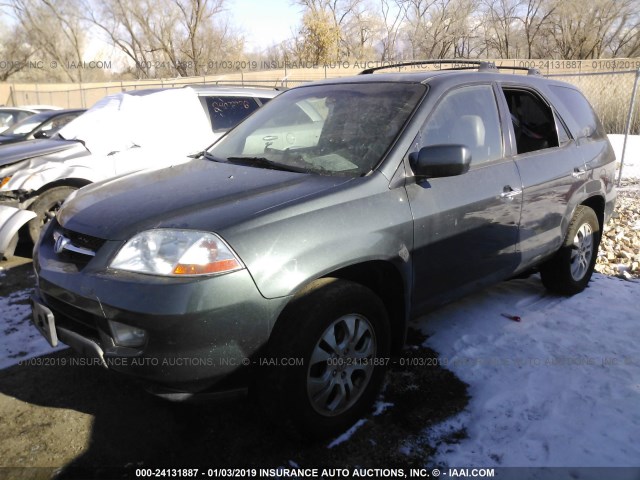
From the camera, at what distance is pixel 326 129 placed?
3.23 m

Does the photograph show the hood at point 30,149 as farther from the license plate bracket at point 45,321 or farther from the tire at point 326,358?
the tire at point 326,358

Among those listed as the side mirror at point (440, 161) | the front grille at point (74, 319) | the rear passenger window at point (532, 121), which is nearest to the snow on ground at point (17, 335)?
the front grille at point (74, 319)

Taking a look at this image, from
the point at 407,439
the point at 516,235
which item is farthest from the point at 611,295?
the point at 407,439

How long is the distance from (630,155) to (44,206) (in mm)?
12211

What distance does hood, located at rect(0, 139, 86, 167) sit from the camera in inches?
210

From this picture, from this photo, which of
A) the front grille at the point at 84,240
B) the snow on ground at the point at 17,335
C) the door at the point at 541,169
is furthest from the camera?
the door at the point at 541,169

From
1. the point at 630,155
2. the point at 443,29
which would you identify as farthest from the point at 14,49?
the point at 630,155

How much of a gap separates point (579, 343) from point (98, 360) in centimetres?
311

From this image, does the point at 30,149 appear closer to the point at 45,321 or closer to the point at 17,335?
the point at 17,335

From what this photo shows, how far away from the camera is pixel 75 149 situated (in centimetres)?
565

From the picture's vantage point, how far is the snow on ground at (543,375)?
8.21ft

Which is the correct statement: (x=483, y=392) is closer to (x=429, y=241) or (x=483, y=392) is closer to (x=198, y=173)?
(x=429, y=241)

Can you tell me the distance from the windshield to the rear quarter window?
1.74 m

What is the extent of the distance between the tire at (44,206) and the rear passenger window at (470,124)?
164 inches
